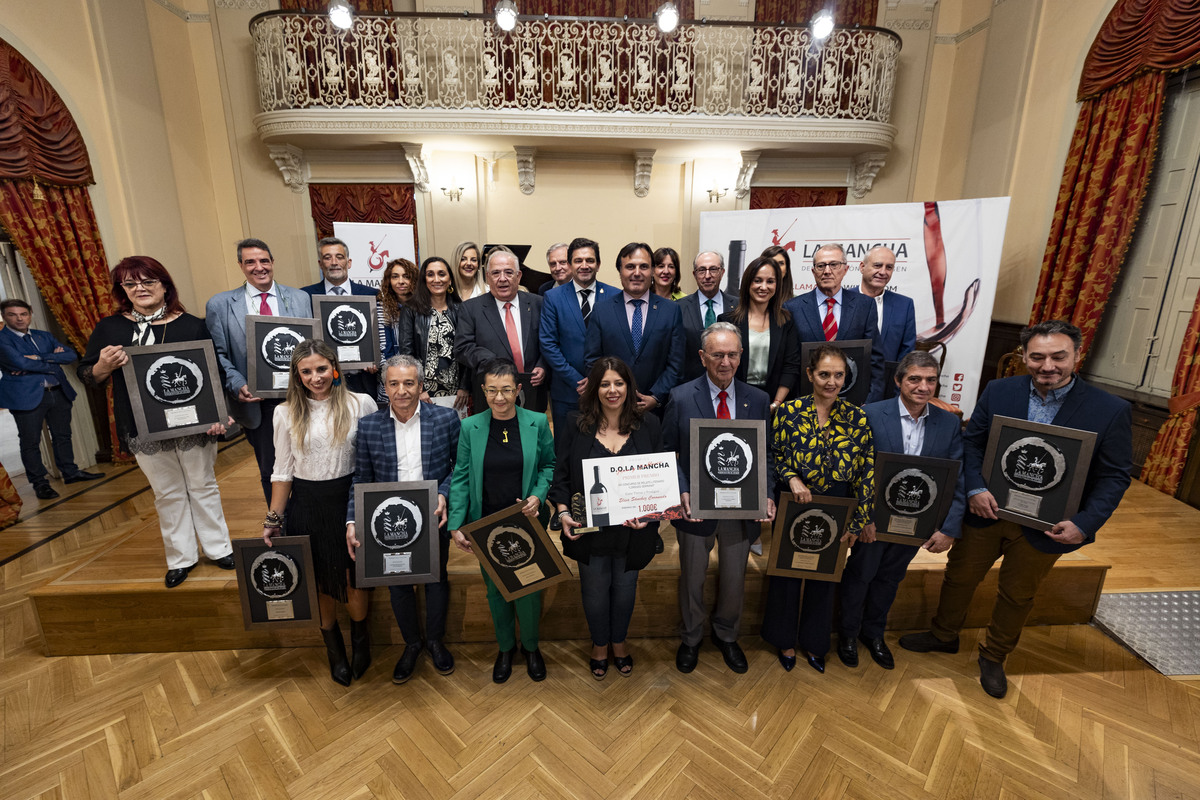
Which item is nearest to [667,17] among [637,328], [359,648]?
[637,328]

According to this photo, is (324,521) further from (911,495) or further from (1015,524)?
(1015,524)

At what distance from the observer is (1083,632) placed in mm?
2723

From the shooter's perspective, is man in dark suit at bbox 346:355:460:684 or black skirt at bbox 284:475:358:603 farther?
black skirt at bbox 284:475:358:603

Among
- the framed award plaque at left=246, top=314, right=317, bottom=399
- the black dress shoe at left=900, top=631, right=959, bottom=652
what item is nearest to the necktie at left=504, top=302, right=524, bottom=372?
the framed award plaque at left=246, top=314, right=317, bottom=399

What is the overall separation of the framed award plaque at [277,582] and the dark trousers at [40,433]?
13.0ft

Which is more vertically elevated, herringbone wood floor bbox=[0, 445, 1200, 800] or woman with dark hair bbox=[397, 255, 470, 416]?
woman with dark hair bbox=[397, 255, 470, 416]

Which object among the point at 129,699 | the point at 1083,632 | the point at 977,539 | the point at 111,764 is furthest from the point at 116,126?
the point at 1083,632

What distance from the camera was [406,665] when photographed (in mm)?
2420

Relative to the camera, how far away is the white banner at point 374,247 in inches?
212

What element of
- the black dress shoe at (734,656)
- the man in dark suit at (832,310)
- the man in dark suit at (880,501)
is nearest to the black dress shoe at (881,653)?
the man in dark suit at (880,501)

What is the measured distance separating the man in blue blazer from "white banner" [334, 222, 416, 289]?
3494mm

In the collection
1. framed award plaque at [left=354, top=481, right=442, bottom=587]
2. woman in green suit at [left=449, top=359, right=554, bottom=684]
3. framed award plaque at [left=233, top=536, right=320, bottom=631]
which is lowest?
framed award plaque at [left=233, top=536, right=320, bottom=631]

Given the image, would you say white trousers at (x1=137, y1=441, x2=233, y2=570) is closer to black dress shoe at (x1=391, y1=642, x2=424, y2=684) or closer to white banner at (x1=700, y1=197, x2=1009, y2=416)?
black dress shoe at (x1=391, y1=642, x2=424, y2=684)

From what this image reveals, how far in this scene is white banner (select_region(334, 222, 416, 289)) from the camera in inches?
212
